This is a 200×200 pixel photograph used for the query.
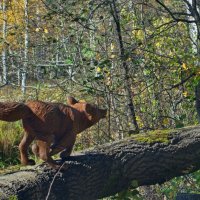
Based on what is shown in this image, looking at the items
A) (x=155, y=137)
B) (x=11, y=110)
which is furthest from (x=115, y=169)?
(x=11, y=110)

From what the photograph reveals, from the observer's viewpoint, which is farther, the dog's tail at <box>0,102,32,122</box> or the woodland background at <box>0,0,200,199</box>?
the woodland background at <box>0,0,200,199</box>

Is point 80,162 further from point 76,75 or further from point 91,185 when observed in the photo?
point 76,75

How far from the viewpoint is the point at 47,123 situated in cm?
442

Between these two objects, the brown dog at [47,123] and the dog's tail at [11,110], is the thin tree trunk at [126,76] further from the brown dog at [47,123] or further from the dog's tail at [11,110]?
the dog's tail at [11,110]

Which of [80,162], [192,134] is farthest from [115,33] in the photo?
[80,162]

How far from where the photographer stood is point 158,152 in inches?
200

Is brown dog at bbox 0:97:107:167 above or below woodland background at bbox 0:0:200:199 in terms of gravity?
below

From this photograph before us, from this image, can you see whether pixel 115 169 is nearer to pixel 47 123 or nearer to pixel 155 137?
pixel 155 137

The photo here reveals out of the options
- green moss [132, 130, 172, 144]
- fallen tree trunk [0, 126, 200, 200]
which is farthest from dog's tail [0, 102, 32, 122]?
green moss [132, 130, 172, 144]

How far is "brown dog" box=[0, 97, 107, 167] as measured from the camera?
14.2 ft

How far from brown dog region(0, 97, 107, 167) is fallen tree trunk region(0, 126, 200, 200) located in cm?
14

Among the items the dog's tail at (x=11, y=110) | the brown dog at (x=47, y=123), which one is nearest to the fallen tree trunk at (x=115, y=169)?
the brown dog at (x=47, y=123)

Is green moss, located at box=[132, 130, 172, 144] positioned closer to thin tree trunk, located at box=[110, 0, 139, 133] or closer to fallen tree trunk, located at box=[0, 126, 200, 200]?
fallen tree trunk, located at box=[0, 126, 200, 200]

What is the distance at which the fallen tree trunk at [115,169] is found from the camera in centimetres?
439
